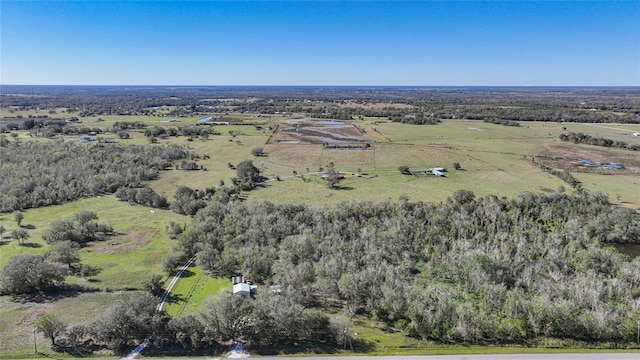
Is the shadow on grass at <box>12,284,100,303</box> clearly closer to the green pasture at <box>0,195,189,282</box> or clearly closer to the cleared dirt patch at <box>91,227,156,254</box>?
the green pasture at <box>0,195,189,282</box>

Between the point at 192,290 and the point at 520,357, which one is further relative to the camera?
the point at 192,290

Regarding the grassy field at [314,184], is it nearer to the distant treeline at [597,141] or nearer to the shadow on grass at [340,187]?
the shadow on grass at [340,187]

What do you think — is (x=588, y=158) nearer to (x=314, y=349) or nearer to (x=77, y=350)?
(x=314, y=349)

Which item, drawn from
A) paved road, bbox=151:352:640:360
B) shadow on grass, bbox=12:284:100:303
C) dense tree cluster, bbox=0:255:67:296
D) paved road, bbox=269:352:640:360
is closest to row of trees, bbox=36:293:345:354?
paved road, bbox=151:352:640:360

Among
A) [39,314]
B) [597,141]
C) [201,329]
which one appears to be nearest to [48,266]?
[39,314]

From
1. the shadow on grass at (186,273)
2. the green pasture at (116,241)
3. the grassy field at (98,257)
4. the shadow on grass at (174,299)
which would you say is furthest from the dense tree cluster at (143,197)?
the shadow on grass at (174,299)

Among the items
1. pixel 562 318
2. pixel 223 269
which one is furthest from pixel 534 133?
pixel 223 269

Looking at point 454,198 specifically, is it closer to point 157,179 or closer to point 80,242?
point 80,242
